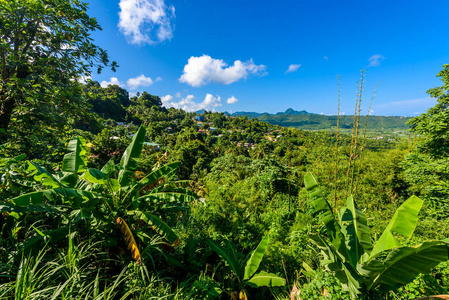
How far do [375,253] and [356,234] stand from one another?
9.9 inches

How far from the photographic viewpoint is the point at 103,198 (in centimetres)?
227

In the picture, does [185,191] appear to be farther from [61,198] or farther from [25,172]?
[25,172]

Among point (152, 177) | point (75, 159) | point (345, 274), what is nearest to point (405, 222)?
point (345, 274)

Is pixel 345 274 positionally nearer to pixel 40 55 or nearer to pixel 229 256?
pixel 229 256

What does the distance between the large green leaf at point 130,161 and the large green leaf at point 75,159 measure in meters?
0.54

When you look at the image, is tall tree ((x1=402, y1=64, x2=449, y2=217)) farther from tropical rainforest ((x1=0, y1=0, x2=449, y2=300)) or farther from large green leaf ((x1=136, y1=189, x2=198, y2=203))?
large green leaf ((x1=136, y1=189, x2=198, y2=203))

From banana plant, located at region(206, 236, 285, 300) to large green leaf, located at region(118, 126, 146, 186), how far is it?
173 centimetres

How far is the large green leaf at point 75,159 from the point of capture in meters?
2.48

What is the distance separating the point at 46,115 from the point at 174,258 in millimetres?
3787

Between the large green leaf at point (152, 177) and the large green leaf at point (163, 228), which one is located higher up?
the large green leaf at point (152, 177)

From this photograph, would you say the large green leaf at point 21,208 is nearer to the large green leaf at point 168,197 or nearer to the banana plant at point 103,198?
the banana plant at point 103,198

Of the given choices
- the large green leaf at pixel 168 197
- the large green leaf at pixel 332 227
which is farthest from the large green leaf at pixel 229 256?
the large green leaf at pixel 332 227

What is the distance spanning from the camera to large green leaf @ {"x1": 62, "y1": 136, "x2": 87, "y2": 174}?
8.13 feet

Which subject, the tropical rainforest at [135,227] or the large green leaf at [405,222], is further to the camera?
the large green leaf at [405,222]
